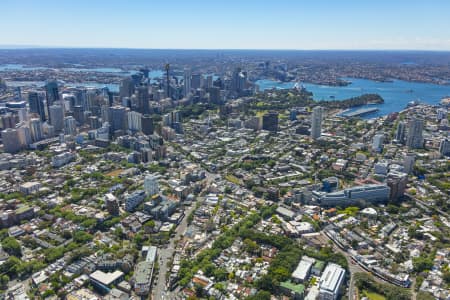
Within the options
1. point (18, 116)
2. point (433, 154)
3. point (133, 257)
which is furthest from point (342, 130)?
point (18, 116)

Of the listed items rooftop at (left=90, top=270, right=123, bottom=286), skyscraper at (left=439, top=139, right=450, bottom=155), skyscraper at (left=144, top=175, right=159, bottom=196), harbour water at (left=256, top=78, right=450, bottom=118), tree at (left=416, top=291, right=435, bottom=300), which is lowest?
rooftop at (left=90, top=270, right=123, bottom=286)

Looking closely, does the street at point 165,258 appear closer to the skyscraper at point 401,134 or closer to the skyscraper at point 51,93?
the skyscraper at point 401,134

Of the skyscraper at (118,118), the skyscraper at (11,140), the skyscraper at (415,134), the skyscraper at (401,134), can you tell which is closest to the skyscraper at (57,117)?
the skyscraper at (118,118)

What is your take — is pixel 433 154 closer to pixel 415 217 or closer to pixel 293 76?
pixel 415 217

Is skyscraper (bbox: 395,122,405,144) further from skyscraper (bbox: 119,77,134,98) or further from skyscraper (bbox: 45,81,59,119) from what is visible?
skyscraper (bbox: 45,81,59,119)

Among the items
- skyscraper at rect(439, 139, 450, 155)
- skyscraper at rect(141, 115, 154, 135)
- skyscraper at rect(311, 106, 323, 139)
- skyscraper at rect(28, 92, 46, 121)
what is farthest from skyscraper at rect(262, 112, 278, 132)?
skyscraper at rect(28, 92, 46, 121)

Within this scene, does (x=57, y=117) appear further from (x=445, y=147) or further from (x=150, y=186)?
(x=445, y=147)
